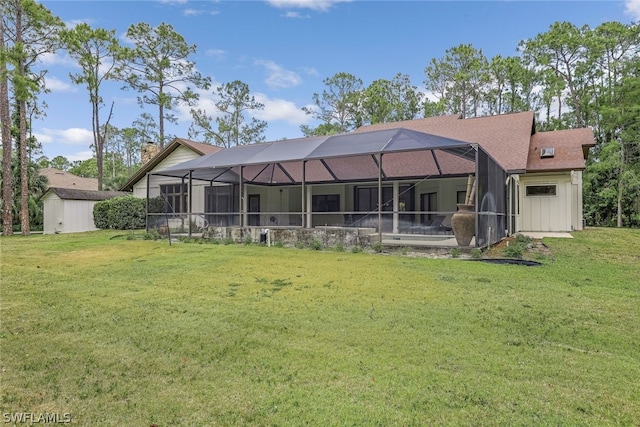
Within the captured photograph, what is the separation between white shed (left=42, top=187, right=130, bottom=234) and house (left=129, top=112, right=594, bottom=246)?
16.4ft

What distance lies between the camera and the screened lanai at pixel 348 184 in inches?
372

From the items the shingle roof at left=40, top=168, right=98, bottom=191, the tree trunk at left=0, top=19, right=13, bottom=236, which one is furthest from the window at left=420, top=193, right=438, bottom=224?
the shingle roof at left=40, top=168, right=98, bottom=191

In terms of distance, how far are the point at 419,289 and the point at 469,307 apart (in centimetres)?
95

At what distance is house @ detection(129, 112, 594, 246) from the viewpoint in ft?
33.1

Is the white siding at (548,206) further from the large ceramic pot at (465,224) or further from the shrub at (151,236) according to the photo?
the shrub at (151,236)

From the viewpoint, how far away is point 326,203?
1599 cm

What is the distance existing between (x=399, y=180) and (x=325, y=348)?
35.0ft

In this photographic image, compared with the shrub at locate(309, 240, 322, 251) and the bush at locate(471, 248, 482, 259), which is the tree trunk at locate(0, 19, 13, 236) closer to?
the shrub at locate(309, 240, 322, 251)

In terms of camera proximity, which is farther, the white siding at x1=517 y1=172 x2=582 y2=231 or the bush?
the white siding at x1=517 y1=172 x2=582 y2=231

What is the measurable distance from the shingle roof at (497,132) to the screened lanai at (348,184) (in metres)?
1.78

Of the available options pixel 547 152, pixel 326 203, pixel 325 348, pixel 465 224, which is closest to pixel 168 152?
Answer: pixel 326 203

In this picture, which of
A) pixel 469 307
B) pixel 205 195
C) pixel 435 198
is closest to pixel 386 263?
pixel 469 307

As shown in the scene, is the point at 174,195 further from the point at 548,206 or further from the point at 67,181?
the point at 67,181

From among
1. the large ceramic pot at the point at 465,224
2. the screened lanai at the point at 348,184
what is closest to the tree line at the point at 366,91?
the screened lanai at the point at 348,184
